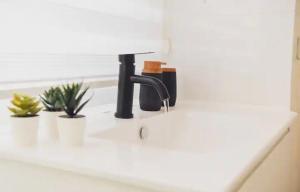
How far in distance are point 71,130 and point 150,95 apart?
736 millimetres

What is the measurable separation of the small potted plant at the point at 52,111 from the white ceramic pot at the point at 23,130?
0.28ft

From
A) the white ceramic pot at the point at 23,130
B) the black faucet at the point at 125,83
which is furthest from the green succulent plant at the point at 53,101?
the black faucet at the point at 125,83

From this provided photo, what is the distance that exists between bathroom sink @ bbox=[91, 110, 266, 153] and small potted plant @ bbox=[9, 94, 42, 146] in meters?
0.46

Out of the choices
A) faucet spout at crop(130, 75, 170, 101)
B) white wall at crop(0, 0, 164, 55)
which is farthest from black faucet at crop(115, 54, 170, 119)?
white wall at crop(0, 0, 164, 55)

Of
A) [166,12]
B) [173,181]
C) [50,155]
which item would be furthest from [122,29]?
[173,181]

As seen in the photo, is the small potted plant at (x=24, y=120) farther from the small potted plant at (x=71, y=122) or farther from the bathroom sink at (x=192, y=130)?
the bathroom sink at (x=192, y=130)

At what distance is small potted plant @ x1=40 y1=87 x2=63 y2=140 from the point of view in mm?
1036

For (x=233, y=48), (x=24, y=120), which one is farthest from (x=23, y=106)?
(x=233, y=48)

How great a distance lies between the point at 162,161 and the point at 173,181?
13 cm

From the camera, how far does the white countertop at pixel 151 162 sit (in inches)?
28.5

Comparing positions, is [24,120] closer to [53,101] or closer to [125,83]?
[53,101]

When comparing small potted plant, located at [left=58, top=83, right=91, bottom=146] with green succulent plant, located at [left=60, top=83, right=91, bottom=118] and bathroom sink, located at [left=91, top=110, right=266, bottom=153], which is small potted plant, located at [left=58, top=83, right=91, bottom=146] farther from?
bathroom sink, located at [left=91, top=110, right=266, bottom=153]

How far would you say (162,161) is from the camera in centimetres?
85

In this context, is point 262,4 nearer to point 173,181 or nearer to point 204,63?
point 204,63
